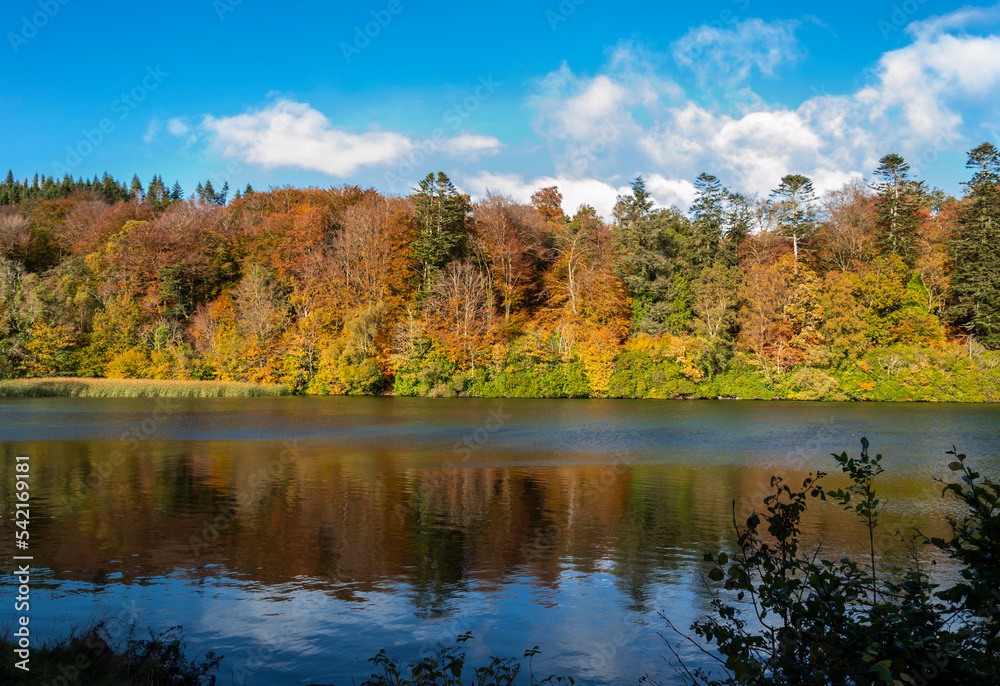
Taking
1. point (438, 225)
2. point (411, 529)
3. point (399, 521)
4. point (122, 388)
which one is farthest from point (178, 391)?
point (411, 529)

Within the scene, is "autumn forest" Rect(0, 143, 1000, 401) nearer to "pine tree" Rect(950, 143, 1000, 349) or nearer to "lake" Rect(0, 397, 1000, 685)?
"pine tree" Rect(950, 143, 1000, 349)

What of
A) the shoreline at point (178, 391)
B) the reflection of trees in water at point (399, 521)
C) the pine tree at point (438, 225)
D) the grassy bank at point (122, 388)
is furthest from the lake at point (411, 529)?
the pine tree at point (438, 225)

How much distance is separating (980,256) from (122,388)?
2681 inches

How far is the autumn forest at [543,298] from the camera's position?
51500 millimetres

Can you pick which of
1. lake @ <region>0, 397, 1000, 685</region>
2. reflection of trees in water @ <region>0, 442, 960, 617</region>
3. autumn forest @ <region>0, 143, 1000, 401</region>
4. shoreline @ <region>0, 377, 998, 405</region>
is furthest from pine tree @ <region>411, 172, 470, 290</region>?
reflection of trees in water @ <region>0, 442, 960, 617</region>

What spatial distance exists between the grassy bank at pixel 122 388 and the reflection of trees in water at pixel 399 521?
32.6 metres

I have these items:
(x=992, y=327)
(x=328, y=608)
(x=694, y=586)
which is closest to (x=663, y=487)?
(x=694, y=586)

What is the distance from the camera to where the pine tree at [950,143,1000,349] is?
4866cm

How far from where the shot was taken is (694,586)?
9.37 metres

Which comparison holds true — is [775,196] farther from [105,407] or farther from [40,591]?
[40,591]

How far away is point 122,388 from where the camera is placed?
1997 inches

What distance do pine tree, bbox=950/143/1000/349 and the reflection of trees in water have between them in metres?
40.4

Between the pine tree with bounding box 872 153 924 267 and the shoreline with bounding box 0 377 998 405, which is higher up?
the pine tree with bounding box 872 153 924 267

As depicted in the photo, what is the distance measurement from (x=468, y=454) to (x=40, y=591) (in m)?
15.0
